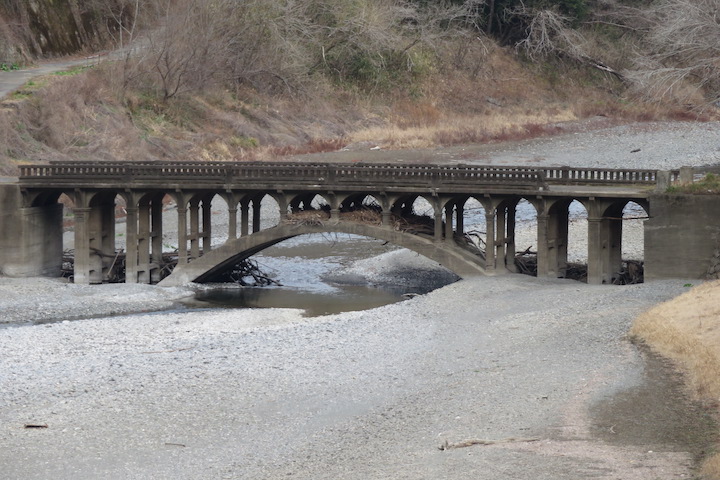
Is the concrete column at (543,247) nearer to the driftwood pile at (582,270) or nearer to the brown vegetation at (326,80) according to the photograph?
the driftwood pile at (582,270)

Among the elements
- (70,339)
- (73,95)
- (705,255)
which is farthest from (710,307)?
(73,95)

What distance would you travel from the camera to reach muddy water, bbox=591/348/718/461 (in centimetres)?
2461

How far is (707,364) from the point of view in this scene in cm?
2923

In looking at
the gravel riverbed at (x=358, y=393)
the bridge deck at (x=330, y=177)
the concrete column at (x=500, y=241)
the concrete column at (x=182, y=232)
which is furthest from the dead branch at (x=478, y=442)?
the concrete column at (x=182, y=232)

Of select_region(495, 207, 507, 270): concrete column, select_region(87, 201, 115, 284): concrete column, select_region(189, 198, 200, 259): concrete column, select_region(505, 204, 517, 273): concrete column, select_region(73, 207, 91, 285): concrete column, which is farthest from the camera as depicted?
select_region(87, 201, 115, 284): concrete column

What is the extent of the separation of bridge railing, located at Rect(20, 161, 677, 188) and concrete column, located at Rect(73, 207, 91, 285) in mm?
1609

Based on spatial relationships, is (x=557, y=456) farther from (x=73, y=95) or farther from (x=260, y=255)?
(x=73, y=95)

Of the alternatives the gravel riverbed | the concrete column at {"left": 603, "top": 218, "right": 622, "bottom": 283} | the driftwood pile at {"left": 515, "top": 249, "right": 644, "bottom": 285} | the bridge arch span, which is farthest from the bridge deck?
the gravel riverbed

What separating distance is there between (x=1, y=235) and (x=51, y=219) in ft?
8.35

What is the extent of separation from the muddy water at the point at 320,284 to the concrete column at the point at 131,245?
3343 millimetres

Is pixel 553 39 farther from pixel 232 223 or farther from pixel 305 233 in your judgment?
pixel 305 233

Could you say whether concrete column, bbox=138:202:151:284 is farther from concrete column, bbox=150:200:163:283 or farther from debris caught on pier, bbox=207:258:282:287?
debris caught on pier, bbox=207:258:282:287

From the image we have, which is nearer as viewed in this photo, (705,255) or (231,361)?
(231,361)

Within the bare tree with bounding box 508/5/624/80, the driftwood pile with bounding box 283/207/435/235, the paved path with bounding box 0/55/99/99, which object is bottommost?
the driftwood pile with bounding box 283/207/435/235
